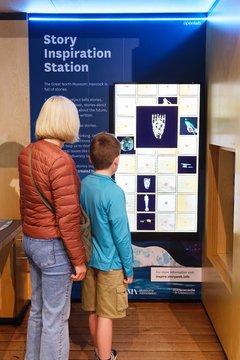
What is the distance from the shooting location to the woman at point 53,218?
206 cm

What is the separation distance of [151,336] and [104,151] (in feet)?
5.27

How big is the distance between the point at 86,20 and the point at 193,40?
0.93 m

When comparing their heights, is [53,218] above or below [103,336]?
above

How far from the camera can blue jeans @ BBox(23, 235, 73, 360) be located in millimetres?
2139

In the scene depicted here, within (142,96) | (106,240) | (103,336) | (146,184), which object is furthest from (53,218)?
(142,96)

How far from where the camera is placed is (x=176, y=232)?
3.78 m

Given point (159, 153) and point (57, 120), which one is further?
point (159, 153)

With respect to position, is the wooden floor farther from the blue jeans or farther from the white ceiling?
the white ceiling

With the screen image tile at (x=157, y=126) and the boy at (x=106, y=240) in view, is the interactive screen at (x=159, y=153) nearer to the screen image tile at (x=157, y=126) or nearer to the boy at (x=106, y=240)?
the screen image tile at (x=157, y=126)

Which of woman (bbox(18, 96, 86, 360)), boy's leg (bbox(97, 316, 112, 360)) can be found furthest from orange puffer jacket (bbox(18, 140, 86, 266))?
boy's leg (bbox(97, 316, 112, 360))

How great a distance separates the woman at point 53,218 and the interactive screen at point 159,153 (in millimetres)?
1548

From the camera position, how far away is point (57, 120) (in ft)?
7.05

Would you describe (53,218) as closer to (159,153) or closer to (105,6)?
(159,153)

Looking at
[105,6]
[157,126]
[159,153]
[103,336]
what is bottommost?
[103,336]
